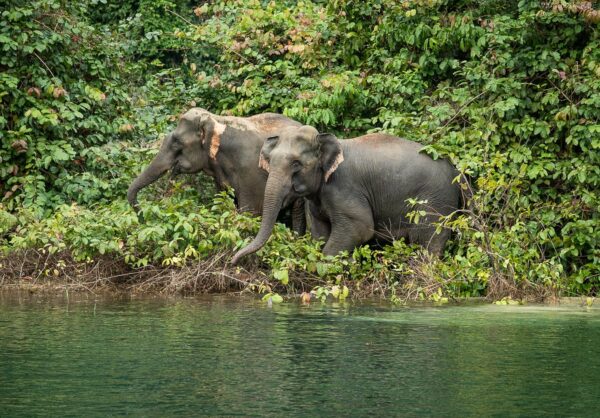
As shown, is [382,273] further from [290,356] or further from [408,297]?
[290,356]

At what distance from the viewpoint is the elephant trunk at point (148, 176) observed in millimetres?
15102

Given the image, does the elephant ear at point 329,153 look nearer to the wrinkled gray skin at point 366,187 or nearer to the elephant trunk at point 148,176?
the wrinkled gray skin at point 366,187

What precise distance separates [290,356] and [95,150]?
7925 mm

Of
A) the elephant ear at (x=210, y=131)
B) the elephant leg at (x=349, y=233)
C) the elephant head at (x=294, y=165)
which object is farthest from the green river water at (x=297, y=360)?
the elephant ear at (x=210, y=131)

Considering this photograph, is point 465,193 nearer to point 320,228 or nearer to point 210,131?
point 320,228

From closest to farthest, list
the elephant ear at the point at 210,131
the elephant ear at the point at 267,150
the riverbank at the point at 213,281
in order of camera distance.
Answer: the riverbank at the point at 213,281
the elephant ear at the point at 267,150
the elephant ear at the point at 210,131

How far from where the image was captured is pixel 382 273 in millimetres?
13445

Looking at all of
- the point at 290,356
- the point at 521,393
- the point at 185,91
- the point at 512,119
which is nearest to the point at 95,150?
the point at 185,91

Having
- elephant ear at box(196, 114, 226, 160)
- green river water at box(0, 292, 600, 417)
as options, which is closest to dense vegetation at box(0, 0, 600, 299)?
elephant ear at box(196, 114, 226, 160)

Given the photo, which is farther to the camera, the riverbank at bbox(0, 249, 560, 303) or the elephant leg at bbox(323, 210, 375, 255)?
the elephant leg at bbox(323, 210, 375, 255)

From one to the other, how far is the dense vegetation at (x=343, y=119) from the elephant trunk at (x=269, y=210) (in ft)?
0.86

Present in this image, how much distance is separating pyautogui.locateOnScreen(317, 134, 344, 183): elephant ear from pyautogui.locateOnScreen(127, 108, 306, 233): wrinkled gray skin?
1.10 m

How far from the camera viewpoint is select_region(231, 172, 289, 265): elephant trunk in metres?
13.3

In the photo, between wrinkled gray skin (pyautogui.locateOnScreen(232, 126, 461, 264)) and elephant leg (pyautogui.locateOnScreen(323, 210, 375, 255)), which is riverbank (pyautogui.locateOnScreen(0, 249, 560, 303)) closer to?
elephant leg (pyautogui.locateOnScreen(323, 210, 375, 255))
